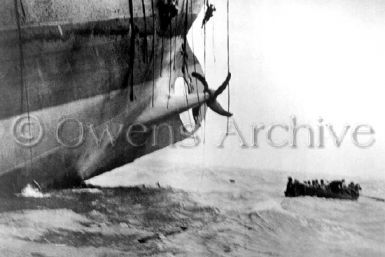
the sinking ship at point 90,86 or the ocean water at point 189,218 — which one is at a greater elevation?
the sinking ship at point 90,86

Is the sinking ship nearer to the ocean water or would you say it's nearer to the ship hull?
the ship hull

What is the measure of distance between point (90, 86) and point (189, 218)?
1.03 m

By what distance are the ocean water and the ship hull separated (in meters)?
0.16

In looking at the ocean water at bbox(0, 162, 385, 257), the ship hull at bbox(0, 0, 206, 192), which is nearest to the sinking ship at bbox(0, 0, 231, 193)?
the ship hull at bbox(0, 0, 206, 192)

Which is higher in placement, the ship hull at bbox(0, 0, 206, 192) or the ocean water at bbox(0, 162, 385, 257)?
the ship hull at bbox(0, 0, 206, 192)

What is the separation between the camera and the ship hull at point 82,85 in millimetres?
3150

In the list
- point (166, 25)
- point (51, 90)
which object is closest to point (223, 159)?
point (166, 25)

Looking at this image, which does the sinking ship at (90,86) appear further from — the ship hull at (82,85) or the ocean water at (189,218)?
the ocean water at (189,218)

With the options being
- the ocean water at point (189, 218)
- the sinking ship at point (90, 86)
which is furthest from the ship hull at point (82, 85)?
the ocean water at point (189, 218)

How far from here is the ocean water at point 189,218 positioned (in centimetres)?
317

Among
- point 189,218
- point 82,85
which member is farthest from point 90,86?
point 189,218

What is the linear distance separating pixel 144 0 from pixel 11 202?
4.90 ft

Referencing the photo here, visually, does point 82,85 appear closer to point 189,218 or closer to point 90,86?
point 90,86

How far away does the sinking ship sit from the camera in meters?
3.15
